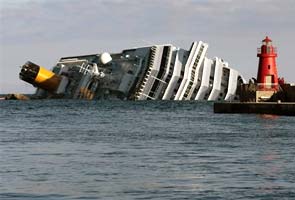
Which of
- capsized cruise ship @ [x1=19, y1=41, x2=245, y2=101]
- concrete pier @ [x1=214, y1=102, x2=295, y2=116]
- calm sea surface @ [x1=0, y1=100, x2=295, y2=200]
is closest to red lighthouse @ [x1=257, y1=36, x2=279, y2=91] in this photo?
concrete pier @ [x1=214, y1=102, x2=295, y2=116]

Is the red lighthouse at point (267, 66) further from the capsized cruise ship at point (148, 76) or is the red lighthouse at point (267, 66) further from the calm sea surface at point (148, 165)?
the capsized cruise ship at point (148, 76)

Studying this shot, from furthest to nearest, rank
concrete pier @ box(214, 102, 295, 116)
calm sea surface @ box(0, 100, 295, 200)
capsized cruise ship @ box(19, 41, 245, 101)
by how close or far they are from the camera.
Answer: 1. capsized cruise ship @ box(19, 41, 245, 101)
2. concrete pier @ box(214, 102, 295, 116)
3. calm sea surface @ box(0, 100, 295, 200)

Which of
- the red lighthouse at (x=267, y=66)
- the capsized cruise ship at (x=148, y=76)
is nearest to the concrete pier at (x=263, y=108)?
the red lighthouse at (x=267, y=66)

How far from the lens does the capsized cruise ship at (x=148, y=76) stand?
329ft

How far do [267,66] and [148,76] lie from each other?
36.7m

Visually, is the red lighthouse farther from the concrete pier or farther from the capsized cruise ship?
the capsized cruise ship

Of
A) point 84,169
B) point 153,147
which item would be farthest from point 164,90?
point 84,169

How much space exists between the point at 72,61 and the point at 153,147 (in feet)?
263

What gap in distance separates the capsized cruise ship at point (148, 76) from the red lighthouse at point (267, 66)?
3436 centimetres

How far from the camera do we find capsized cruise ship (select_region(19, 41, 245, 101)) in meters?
100

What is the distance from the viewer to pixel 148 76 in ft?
327

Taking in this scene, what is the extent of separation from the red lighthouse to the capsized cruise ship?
3436 cm

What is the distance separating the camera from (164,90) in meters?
102

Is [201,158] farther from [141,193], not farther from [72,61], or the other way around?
[72,61]
